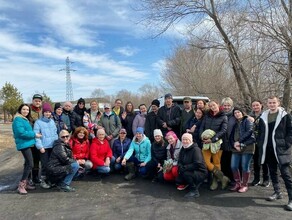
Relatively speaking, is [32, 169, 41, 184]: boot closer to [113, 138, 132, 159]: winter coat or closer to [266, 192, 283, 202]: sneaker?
[113, 138, 132, 159]: winter coat

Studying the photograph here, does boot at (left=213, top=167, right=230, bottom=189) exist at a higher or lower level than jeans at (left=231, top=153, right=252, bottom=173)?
lower

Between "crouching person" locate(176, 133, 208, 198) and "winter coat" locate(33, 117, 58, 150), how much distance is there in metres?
2.82

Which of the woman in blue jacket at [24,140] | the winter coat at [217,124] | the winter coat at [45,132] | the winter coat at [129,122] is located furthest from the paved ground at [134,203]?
the winter coat at [129,122]

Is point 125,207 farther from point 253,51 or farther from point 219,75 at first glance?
point 219,75

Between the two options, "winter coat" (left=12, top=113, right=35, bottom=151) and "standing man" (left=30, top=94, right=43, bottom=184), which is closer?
"winter coat" (left=12, top=113, right=35, bottom=151)

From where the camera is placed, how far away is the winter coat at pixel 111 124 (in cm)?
793

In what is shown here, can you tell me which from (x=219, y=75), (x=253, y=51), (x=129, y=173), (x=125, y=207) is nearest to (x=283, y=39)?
(x=253, y=51)

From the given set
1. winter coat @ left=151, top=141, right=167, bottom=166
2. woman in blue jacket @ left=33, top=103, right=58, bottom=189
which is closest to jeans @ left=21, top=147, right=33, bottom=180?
woman in blue jacket @ left=33, top=103, right=58, bottom=189

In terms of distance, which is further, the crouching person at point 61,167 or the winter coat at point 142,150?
the winter coat at point 142,150

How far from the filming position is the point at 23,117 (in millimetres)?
6305

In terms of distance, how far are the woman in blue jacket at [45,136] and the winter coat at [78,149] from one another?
0.46 metres

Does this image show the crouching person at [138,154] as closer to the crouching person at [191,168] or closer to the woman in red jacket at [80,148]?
the woman in red jacket at [80,148]

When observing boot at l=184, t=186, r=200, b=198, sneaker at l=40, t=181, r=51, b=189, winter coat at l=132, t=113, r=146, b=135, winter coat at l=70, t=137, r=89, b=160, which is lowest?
boot at l=184, t=186, r=200, b=198

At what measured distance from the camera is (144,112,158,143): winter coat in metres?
7.79
